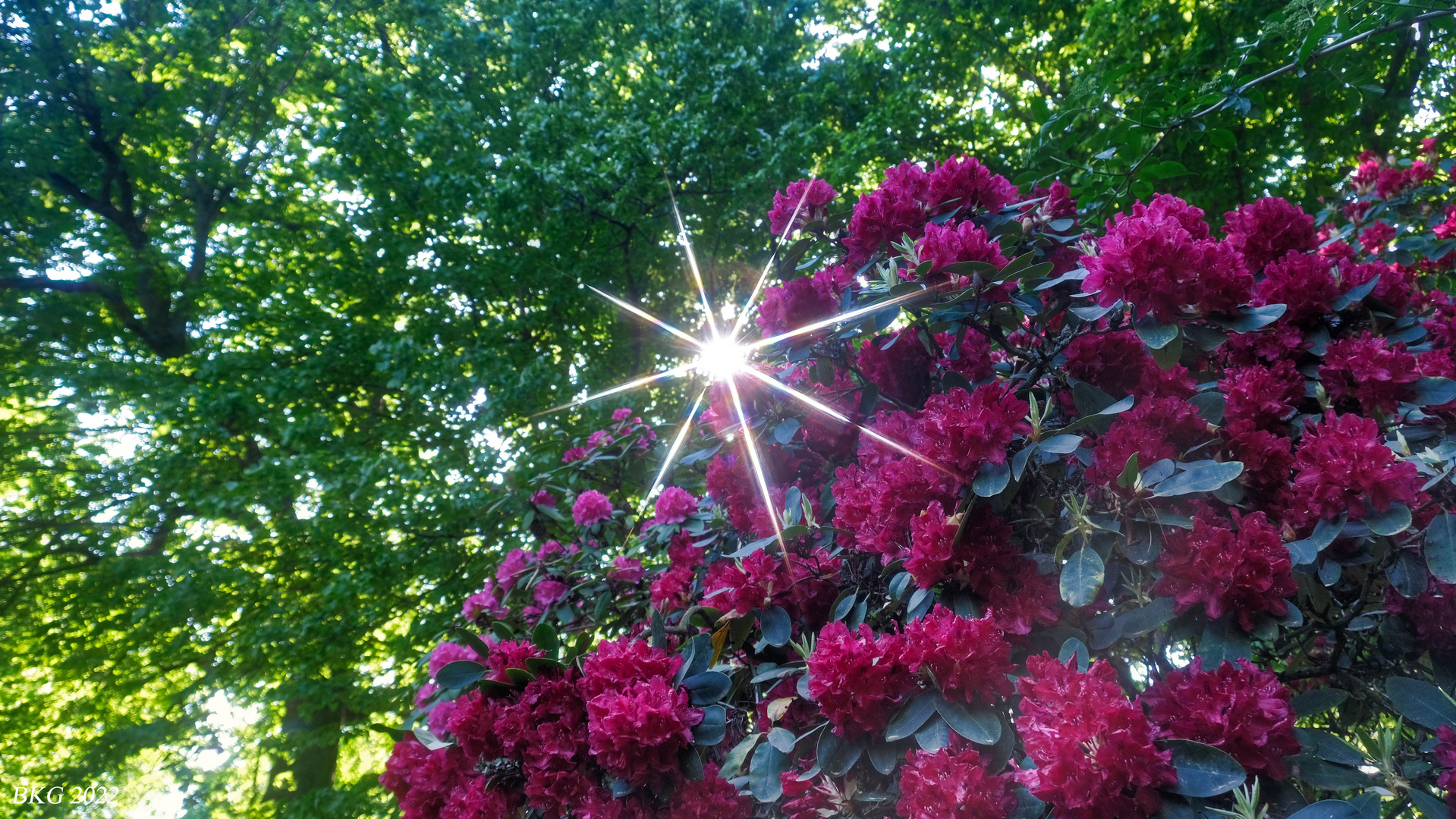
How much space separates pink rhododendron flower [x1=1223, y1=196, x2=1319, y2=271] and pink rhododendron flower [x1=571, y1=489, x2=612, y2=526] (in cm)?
233

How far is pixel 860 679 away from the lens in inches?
42.4

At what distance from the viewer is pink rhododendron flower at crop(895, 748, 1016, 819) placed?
94cm

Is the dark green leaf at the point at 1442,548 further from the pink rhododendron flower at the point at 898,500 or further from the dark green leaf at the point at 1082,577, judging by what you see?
the pink rhododendron flower at the point at 898,500

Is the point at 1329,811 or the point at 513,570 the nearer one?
the point at 1329,811

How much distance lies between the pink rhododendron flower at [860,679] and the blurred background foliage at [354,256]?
106 inches

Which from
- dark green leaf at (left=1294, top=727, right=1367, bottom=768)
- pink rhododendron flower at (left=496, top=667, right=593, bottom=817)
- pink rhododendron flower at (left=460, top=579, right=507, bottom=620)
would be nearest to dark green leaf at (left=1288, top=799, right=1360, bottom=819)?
dark green leaf at (left=1294, top=727, right=1367, bottom=768)

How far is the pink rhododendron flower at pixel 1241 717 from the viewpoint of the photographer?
93cm

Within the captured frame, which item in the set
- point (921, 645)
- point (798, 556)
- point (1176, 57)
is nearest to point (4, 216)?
point (798, 556)

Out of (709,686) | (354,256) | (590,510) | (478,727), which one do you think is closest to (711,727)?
(709,686)

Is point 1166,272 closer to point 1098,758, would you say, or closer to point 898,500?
point 898,500

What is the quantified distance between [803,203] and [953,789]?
1.41 metres

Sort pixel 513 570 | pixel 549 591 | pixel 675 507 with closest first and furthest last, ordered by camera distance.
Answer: pixel 675 507 → pixel 549 591 → pixel 513 570

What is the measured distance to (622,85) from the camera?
6207mm

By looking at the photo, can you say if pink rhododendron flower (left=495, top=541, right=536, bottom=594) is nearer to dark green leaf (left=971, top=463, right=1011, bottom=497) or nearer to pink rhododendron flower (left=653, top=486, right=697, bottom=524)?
pink rhododendron flower (left=653, top=486, right=697, bottom=524)
